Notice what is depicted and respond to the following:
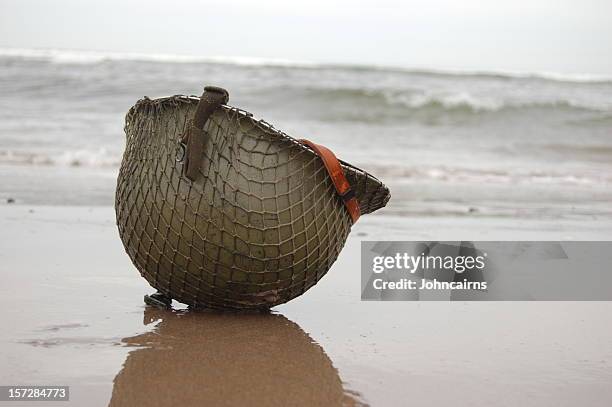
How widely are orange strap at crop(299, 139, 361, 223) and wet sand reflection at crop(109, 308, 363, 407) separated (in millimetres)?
504

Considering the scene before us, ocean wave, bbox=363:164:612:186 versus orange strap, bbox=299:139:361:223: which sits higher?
orange strap, bbox=299:139:361:223

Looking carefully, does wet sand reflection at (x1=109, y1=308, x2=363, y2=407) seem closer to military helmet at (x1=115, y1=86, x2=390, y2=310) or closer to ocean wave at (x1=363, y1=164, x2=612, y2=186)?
military helmet at (x1=115, y1=86, x2=390, y2=310)

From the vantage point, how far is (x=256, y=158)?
3.07m

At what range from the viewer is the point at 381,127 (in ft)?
49.6

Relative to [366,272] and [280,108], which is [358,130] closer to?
[280,108]

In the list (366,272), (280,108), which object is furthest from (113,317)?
(280,108)

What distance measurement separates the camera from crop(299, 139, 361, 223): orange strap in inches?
124

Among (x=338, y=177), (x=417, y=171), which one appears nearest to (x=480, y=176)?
(x=417, y=171)

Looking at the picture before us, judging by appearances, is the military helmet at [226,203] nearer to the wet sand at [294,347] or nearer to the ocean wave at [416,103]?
the wet sand at [294,347]

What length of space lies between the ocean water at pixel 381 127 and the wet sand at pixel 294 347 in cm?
273

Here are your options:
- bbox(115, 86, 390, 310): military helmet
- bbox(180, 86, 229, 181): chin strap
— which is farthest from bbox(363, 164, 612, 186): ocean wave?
bbox(180, 86, 229, 181): chin strap

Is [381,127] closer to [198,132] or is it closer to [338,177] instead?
[338,177]

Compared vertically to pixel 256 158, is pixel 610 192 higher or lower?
lower

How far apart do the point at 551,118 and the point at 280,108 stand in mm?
5393
